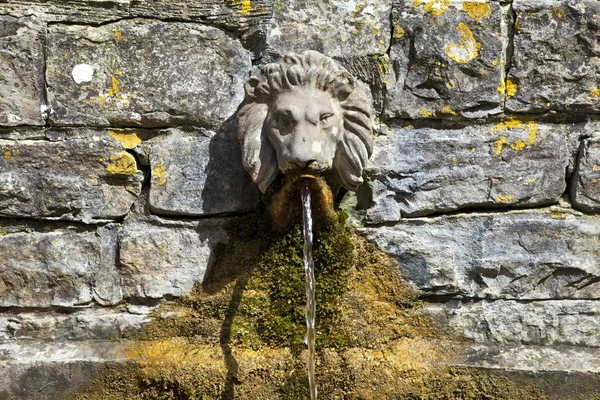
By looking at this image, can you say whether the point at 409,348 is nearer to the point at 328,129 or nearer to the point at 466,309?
the point at 466,309

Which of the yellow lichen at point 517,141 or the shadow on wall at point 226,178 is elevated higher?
the yellow lichen at point 517,141

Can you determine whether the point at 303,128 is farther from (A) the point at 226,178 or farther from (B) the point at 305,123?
(A) the point at 226,178

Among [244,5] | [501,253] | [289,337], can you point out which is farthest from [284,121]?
[501,253]

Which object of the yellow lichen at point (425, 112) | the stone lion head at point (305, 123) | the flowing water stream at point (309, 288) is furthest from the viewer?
the yellow lichen at point (425, 112)

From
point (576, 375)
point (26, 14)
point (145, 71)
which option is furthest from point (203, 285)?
point (576, 375)

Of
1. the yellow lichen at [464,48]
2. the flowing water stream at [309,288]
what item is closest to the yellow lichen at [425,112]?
the yellow lichen at [464,48]

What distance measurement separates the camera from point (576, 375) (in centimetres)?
180

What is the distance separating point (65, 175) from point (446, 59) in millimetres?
1205

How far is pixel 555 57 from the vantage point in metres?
1.85

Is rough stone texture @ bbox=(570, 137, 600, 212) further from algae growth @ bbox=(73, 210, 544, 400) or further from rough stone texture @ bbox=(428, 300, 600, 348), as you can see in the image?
algae growth @ bbox=(73, 210, 544, 400)

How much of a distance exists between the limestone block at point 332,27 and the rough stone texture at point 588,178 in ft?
2.27

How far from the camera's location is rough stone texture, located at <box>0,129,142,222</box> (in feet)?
6.17

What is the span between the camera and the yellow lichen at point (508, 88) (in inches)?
73.4

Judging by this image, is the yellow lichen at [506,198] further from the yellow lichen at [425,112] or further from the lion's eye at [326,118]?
the lion's eye at [326,118]
